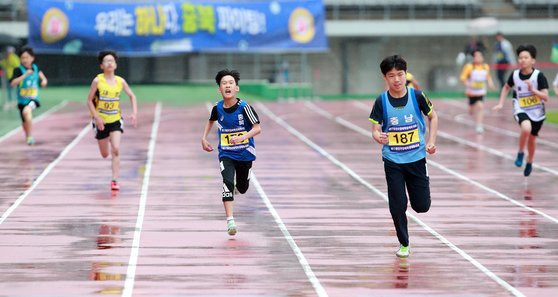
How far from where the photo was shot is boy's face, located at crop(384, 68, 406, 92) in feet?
41.5

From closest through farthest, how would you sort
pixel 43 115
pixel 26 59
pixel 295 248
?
pixel 295 248, pixel 26 59, pixel 43 115

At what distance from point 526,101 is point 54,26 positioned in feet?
91.3

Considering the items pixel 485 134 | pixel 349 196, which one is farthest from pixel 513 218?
pixel 485 134

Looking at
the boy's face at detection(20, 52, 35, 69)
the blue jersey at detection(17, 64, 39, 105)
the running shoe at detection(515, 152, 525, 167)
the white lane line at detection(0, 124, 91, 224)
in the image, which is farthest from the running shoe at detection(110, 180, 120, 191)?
the blue jersey at detection(17, 64, 39, 105)

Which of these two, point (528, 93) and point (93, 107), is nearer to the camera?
point (93, 107)

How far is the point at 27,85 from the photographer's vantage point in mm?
26797

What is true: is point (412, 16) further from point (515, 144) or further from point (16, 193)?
point (16, 193)

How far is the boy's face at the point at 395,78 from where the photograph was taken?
12.6 m

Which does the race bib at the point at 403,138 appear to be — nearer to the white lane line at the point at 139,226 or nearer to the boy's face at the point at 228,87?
the boy's face at the point at 228,87

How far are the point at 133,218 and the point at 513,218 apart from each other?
431 cm

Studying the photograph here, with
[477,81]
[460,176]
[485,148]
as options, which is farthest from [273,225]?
[477,81]

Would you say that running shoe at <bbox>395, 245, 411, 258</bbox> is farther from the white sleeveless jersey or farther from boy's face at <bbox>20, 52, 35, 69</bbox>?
boy's face at <bbox>20, 52, 35, 69</bbox>

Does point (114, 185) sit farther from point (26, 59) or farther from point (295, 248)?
point (26, 59)

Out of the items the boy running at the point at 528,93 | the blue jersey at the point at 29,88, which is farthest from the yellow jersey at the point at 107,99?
the blue jersey at the point at 29,88
